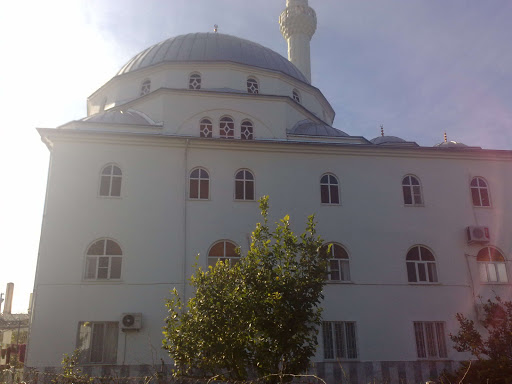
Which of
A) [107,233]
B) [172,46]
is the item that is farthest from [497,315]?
[172,46]

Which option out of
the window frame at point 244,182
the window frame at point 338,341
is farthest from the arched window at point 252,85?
the window frame at point 338,341

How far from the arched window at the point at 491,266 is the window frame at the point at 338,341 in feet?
15.6

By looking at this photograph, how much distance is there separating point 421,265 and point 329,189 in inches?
152

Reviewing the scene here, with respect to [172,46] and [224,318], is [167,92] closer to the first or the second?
[172,46]

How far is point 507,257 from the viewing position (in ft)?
52.9

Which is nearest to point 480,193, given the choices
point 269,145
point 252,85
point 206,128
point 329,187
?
point 329,187

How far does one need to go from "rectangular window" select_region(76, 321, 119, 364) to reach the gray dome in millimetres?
11376

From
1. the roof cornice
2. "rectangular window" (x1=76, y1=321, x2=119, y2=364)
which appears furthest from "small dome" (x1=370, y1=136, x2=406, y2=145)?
"rectangular window" (x1=76, y1=321, x2=119, y2=364)

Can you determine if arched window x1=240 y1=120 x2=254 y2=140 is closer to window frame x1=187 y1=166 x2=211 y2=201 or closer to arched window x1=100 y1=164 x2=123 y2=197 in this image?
window frame x1=187 y1=166 x2=211 y2=201

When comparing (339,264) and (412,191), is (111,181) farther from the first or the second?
(412,191)

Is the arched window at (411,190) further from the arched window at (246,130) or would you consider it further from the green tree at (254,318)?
the green tree at (254,318)

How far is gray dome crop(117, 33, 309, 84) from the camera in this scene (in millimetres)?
21219

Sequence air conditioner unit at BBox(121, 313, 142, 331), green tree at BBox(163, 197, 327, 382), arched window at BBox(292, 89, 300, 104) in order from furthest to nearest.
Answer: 1. arched window at BBox(292, 89, 300, 104)
2. air conditioner unit at BBox(121, 313, 142, 331)
3. green tree at BBox(163, 197, 327, 382)

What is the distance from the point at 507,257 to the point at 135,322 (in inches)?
475
